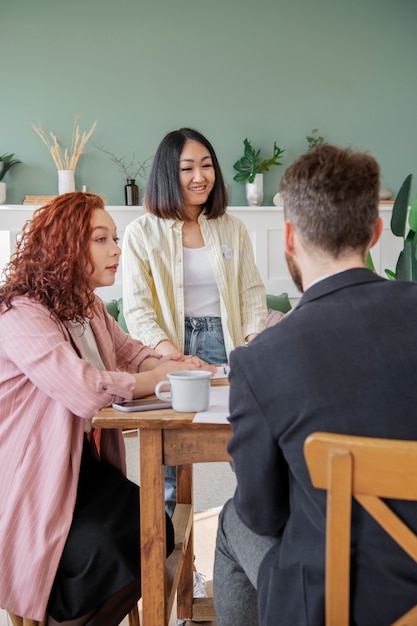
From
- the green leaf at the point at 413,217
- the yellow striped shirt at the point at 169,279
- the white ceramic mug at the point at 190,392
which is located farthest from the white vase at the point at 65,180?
the white ceramic mug at the point at 190,392

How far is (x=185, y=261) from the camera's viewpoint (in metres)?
2.22

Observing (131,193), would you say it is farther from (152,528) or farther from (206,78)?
(152,528)

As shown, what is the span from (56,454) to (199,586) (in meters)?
0.92

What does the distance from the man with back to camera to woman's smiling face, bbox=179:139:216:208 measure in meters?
1.11

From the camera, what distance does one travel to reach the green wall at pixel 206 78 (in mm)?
4523

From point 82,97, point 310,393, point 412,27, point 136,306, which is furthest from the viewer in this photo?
point 412,27

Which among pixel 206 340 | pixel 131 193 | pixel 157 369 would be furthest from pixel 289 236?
pixel 131 193

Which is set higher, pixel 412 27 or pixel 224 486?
pixel 412 27

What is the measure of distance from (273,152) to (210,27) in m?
0.98

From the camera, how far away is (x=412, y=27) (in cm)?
489

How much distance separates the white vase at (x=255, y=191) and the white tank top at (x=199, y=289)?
2.57 m

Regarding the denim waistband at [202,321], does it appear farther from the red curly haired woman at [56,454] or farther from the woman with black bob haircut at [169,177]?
the red curly haired woman at [56,454]

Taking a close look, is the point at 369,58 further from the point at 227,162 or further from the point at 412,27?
the point at 227,162

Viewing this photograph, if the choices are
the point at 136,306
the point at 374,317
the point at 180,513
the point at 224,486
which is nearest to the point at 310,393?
the point at 374,317
